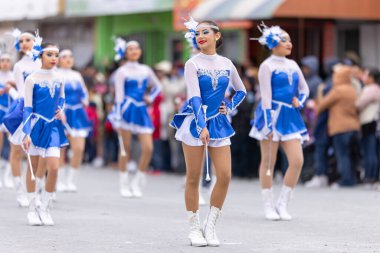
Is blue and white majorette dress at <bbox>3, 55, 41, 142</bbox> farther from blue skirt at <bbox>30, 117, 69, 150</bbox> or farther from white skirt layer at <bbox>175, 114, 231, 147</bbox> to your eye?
white skirt layer at <bbox>175, 114, 231, 147</bbox>

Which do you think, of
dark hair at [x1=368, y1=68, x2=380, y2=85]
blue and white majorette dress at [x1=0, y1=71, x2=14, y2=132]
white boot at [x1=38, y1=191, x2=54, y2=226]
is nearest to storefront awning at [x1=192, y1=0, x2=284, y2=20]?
dark hair at [x1=368, y1=68, x2=380, y2=85]

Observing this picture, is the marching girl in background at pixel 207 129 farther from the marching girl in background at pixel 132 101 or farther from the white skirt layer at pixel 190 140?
the marching girl in background at pixel 132 101

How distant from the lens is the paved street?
1097cm

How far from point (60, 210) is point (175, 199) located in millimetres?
2534

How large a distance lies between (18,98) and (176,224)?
2433 mm

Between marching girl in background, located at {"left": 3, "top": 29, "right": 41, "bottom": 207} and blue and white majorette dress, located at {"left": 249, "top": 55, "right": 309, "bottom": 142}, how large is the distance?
279 centimetres

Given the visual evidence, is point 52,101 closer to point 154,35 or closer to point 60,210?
point 60,210

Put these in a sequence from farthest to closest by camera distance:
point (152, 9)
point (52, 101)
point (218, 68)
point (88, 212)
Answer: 1. point (152, 9)
2. point (88, 212)
3. point (52, 101)
4. point (218, 68)

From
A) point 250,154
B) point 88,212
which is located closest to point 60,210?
point 88,212

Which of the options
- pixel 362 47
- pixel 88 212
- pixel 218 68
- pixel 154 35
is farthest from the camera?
pixel 154 35

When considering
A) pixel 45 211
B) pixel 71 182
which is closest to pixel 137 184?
pixel 71 182

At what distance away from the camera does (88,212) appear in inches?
562

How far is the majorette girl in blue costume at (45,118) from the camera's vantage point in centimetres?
1266

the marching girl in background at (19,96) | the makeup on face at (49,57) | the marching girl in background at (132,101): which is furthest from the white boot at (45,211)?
the marching girl in background at (132,101)
